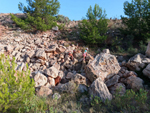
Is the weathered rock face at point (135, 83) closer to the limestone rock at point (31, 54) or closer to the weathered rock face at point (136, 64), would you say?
the weathered rock face at point (136, 64)

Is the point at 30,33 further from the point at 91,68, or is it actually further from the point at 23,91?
the point at 23,91

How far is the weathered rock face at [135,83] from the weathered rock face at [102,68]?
1.00m

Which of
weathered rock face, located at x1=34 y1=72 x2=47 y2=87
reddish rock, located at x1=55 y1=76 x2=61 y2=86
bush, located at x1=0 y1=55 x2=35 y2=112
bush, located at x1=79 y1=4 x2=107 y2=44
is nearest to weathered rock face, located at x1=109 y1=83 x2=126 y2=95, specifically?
reddish rock, located at x1=55 y1=76 x2=61 y2=86

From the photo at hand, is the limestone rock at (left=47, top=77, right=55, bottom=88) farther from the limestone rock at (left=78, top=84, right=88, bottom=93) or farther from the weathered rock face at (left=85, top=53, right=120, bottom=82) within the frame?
the weathered rock face at (left=85, top=53, right=120, bottom=82)

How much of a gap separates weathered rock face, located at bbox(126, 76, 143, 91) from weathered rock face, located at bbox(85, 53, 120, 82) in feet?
3.27

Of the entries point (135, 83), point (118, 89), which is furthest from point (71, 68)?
point (135, 83)

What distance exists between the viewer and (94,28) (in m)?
10.8

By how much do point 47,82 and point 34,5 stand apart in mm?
10472

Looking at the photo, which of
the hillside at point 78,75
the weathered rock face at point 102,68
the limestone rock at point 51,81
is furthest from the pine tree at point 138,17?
the limestone rock at point 51,81

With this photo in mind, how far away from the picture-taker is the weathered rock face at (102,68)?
634 cm

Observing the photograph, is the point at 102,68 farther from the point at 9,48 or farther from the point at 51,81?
the point at 9,48

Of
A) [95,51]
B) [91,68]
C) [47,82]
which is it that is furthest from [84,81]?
[95,51]

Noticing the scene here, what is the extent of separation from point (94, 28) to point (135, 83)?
22.4ft

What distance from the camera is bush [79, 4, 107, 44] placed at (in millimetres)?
10840
